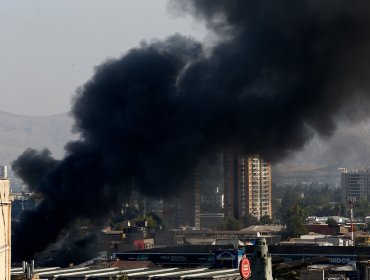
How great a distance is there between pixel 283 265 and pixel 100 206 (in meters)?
18.2

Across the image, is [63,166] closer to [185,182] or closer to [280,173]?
[185,182]

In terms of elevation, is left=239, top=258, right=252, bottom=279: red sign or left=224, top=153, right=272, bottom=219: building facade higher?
left=224, top=153, right=272, bottom=219: building facade

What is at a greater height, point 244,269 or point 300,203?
point 300,203

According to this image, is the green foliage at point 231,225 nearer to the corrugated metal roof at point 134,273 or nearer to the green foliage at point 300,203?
the green foliage at point 300,203

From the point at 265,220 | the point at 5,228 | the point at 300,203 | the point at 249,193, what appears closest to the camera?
the point at 5,228

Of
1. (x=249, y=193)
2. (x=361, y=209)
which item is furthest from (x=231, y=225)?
(x=361, y=209)

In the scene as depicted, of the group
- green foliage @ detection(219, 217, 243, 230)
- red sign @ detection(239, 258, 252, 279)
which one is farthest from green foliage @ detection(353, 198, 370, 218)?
red sign @ detection(239, 258, 252, 279)

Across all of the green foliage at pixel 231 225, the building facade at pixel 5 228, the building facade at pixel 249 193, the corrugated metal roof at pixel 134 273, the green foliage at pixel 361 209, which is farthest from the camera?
the green foliage at pixel 361 209

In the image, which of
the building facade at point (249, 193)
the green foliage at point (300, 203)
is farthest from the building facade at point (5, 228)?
the green foliage at point (300, 203)

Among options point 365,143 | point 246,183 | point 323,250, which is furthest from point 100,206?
point 365,143

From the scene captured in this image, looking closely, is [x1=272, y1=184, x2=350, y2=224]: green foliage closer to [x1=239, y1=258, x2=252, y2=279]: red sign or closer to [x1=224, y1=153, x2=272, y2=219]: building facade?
[x1=224, y1=153, x2=272, y2=219]: building facade

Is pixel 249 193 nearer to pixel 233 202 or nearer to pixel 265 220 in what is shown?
pixel 233 202

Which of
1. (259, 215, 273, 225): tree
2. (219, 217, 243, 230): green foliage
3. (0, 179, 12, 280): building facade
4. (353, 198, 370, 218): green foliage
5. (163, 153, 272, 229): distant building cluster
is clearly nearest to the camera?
(0, 179, 12, 280): building facade

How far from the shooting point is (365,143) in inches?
7746
